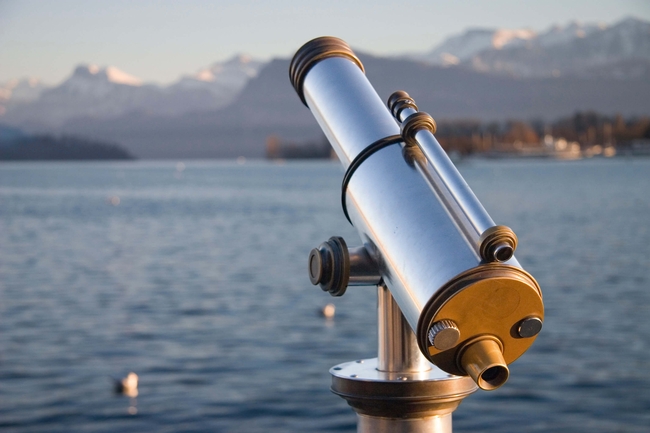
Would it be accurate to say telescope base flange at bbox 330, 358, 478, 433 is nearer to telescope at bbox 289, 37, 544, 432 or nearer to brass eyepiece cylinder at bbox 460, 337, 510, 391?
telescope at bbox 289, 37, 544, 432

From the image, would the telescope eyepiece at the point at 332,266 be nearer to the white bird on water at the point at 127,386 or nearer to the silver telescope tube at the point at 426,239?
the silver telescope tube at the point at 426,239

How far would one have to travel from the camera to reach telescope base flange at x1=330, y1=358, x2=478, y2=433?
1480 mm

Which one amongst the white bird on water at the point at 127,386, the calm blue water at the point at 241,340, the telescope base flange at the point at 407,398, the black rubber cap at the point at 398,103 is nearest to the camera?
the telescope base flange at the point at 407,398

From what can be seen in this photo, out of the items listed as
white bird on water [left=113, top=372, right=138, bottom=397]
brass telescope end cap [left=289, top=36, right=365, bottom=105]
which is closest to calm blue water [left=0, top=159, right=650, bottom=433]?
white bird on water [left=113, top=372, right=138, bottom=397]

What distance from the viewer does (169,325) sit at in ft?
51.3

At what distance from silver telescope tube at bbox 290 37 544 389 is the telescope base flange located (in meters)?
0.09

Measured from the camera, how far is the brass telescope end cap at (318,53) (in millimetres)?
1806

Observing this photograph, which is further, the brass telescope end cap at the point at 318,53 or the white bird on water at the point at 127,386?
the white bird on water at the point at 127,386

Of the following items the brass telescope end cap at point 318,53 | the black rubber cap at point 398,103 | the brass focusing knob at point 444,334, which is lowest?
the brass focusing knob at point 444,334

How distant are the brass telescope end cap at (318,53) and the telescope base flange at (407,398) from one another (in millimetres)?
667

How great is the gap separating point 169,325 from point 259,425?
641 cm

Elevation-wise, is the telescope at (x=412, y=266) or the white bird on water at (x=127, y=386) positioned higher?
the white bird on water at (x=127, y=386)

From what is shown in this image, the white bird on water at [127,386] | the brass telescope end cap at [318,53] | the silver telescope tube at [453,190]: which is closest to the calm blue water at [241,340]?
the white bird on water at [127,386]

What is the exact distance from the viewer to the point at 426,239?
144cm
